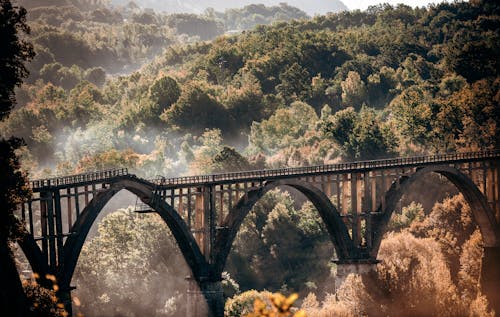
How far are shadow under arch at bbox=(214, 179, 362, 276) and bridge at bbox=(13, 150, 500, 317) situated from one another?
3.3 inches

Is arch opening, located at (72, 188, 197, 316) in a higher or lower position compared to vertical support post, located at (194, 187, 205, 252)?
lower

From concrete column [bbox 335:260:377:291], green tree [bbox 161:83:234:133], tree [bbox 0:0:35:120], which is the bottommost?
concrete column [bbox 335:260:377:291]

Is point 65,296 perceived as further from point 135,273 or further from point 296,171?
point 135,273

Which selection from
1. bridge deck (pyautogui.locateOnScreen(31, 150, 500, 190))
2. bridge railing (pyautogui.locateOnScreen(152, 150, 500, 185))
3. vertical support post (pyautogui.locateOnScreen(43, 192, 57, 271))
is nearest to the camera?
vertical support post (pyautogui.locateOnScreen(43, 192, 57, 271))

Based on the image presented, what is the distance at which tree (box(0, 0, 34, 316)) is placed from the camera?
65812mm

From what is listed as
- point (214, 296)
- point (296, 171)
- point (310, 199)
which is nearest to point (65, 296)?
point (214, 296)

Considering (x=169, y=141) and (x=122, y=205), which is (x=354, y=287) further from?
Answer: (x=169, y=141)

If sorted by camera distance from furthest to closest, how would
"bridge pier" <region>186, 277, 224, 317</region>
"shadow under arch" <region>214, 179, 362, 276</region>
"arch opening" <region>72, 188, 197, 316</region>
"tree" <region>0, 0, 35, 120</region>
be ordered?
"arch opening" <region>72, 188, 197, 316</region>, "shadow under arch" <region>214, 179, 362, 276</region>, "bridge pier" <region>186, 277, 224, 317</region>, "tree" <region>0, 0, 35, 120</region>

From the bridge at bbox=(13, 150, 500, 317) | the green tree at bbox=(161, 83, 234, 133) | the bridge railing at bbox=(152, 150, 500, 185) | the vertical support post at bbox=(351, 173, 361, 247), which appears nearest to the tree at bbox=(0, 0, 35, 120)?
the bridge at bbox=(13, 150, 500, 317)

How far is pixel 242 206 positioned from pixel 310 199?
10328 millimetres

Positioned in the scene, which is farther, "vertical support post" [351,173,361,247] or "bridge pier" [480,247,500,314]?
"bridge pier" [480,247,500,314]

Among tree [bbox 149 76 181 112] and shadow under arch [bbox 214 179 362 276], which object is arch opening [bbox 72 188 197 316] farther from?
tree [bbox 149 76 181 112]

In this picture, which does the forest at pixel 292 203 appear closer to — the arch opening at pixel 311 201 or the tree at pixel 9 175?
the arch opening at pixel 311 201

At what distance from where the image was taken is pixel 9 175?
70.6 m
